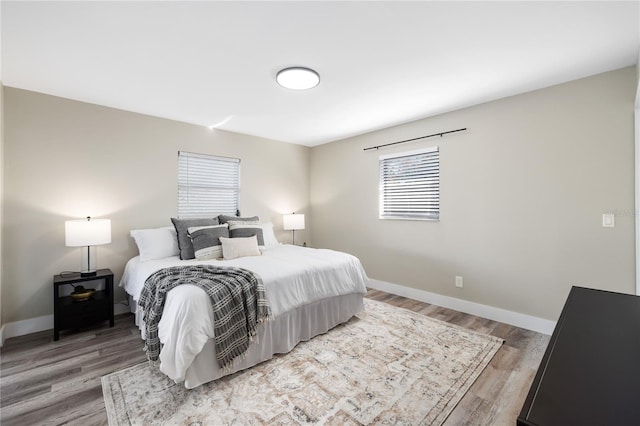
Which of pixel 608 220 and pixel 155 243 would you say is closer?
pixel 608 220

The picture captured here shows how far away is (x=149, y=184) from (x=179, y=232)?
2.82ft

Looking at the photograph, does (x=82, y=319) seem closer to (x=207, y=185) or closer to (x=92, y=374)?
(x=92, y=374)

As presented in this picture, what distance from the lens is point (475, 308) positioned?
3207 millimetres

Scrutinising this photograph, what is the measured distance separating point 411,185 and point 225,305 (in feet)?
9.36

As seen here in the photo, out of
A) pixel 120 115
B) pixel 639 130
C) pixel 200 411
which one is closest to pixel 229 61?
pixel 120 115

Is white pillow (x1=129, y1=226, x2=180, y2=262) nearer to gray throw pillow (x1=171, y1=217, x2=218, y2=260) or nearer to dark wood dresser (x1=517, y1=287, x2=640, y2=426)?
gray throw pillow (x1=171, y1=217, x2=218, y2=260)

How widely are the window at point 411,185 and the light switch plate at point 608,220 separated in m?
1.47

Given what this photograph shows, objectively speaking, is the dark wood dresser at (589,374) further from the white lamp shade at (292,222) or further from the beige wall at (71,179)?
the beige wall at (71,179)

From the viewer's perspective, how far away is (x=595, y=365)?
760mm

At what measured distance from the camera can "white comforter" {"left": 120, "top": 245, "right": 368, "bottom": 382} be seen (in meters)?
1.77

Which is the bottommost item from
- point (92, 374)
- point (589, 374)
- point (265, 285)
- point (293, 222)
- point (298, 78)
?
point (92, 374)

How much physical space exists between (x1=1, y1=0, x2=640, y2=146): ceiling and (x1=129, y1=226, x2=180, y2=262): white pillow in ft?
4.77

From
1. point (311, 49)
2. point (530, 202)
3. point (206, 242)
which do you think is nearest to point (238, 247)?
point (206, 242)

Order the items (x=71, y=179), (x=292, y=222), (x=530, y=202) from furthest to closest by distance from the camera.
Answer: (x=292, y=222), (x=71, y=179), (x=530, y=202)
